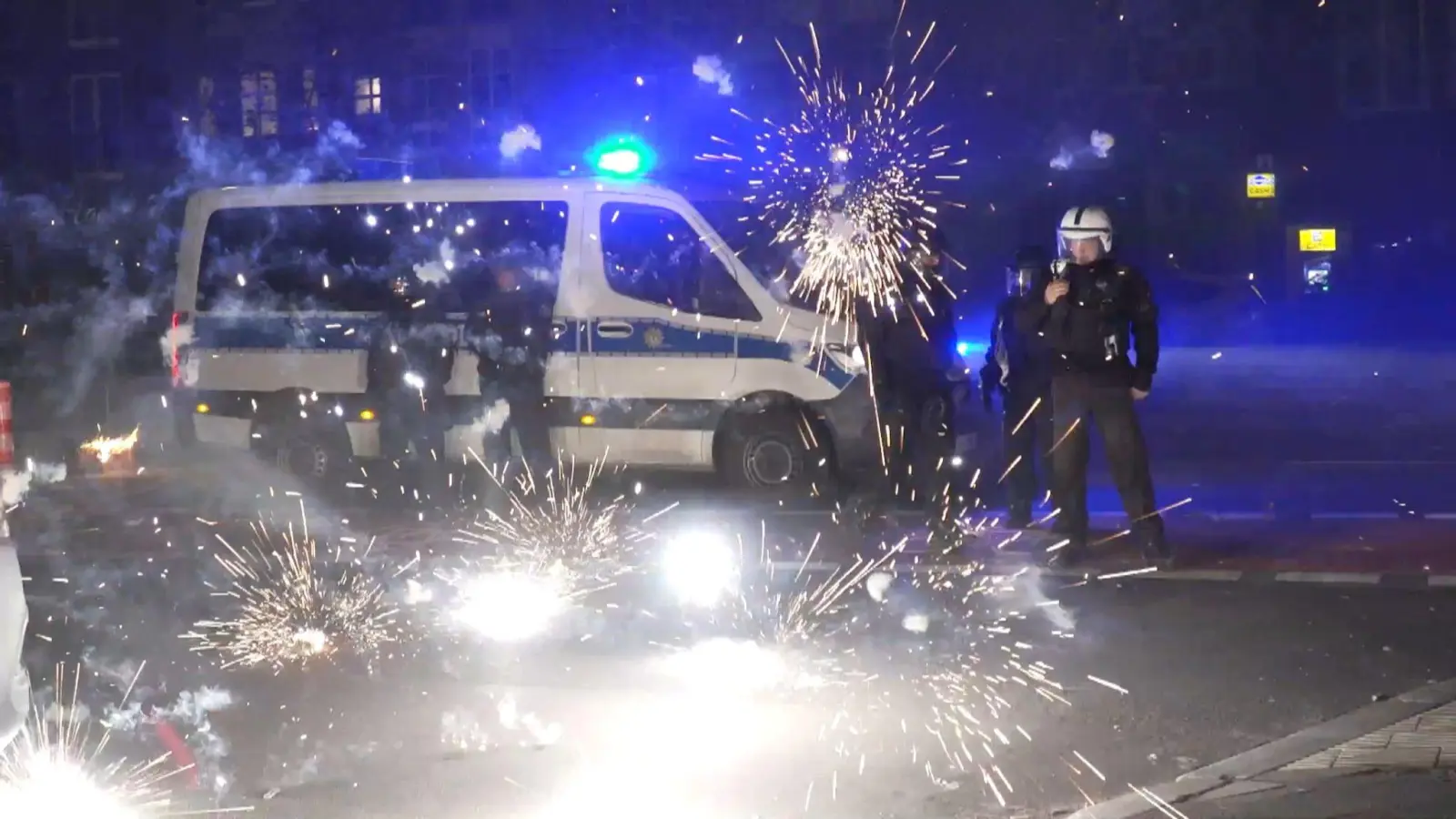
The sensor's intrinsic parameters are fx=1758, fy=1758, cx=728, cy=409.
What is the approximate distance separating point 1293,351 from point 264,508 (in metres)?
22.6

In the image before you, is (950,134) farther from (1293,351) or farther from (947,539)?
(947,539)

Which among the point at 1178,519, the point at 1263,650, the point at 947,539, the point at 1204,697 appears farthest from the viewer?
the point at 1178,519

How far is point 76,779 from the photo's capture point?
5.98 m

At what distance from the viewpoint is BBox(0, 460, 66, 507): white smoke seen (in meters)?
12.3

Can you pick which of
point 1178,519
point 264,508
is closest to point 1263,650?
point 1178,519

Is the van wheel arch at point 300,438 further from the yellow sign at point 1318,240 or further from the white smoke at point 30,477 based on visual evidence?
the yellow sign at point 1318,240

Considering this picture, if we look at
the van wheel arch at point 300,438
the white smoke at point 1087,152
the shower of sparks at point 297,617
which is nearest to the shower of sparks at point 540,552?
the shower of sparks at point 297,617

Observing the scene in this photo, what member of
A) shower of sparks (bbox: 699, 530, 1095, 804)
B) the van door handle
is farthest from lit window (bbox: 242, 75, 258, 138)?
shower of sparks (bbox: 699, 530, 1095, 804)

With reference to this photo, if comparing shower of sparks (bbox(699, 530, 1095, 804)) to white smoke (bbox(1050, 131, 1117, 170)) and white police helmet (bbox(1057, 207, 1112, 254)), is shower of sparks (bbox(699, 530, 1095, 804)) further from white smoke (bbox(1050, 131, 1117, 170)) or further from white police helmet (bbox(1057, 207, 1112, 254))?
white smoke (bbox(1050, 131, 1117, 170))

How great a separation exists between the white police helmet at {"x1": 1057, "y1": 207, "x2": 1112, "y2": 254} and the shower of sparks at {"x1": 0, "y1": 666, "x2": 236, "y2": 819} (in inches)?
201

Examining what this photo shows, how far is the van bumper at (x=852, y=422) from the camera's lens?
11.8m

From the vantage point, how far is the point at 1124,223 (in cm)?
3856

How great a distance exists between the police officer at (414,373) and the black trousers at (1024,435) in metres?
4.10

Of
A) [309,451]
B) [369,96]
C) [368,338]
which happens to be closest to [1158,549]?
[368,338]
